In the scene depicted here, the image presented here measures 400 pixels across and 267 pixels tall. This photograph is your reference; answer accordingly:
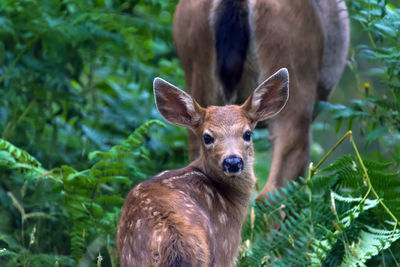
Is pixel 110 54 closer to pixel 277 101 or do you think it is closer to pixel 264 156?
pixel 264 156

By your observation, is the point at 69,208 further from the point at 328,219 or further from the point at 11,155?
the point at 328,219

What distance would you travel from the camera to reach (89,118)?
831 cm

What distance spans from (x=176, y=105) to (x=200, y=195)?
81cm

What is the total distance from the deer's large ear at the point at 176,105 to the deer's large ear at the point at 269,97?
14.0 inches

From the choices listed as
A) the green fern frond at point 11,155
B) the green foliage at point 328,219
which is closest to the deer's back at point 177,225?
the green foliage at point 328,219

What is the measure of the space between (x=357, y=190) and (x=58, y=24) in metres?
3.08

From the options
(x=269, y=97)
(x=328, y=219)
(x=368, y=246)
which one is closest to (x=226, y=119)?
(x=269, y=97)

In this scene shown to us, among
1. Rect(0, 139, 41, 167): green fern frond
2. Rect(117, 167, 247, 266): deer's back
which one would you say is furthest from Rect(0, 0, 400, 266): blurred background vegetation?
Rect(117, 167, 247, 266): deer's back

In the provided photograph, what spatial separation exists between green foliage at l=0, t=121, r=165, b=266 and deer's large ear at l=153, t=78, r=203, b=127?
25 cm

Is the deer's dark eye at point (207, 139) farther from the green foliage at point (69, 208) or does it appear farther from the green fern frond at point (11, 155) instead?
the green fern frond at point (11, 155)

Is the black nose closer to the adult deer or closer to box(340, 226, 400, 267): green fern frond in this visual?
box(340, 226, 400, 267): green fern frond

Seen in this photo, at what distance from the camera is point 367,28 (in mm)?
6406

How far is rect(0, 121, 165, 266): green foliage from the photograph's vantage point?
5.82 meters

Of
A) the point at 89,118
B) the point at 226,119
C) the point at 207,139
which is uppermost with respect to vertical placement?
the point at 226,119
